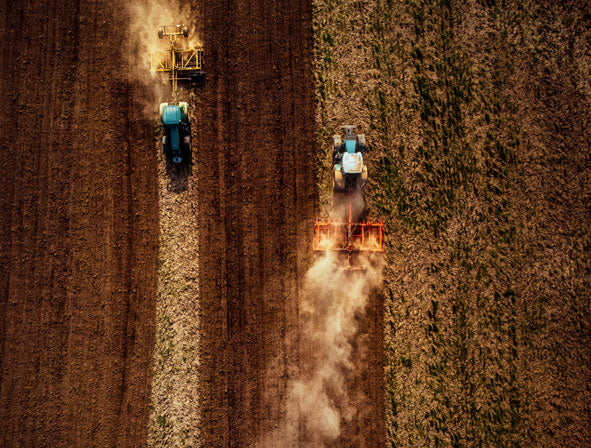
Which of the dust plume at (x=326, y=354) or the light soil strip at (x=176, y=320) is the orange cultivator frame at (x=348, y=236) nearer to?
the dust plume at (x=326, y=354)

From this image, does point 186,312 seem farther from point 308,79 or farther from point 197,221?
point 308,79

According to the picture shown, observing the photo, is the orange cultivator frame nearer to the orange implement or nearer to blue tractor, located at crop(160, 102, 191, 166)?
the orange implement

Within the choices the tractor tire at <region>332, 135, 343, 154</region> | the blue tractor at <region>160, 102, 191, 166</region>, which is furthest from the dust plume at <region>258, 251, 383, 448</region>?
the blue tractor at <region>160, 102, 191, 166</region>

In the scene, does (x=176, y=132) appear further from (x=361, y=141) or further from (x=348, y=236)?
(x=348, y=236)

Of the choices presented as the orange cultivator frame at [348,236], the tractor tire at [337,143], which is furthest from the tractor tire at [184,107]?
the orange cultivator frame at [348,236]

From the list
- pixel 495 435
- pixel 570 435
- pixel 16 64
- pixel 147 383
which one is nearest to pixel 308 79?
pixel 16 64
